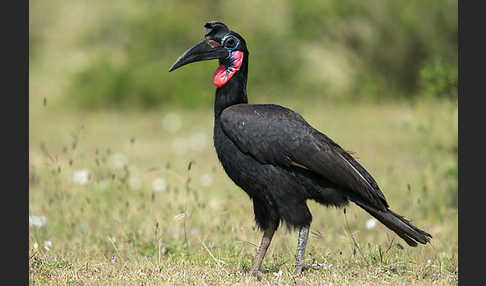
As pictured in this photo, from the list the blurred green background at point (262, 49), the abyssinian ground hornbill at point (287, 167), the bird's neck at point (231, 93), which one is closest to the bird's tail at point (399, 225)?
the abyssinian ground hornbill at point (287, 167)

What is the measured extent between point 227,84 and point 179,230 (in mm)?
2060

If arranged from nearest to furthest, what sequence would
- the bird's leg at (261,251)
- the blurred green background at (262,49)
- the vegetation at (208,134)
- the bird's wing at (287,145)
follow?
the bird's wing at (287,145) < the bird's leg at (261,251) < the vegetation at (208,134) < the blurred green background at (262,49)

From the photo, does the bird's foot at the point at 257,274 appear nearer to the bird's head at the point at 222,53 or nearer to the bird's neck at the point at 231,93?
the bird's neck at the point at 231,93

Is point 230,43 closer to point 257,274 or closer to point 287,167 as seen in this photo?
point 287,167

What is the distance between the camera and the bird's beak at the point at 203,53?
5227 millimetres

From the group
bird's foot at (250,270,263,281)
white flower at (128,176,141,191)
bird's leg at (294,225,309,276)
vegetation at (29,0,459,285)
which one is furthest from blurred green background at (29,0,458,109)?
bird's foot at (250,270,263,281)

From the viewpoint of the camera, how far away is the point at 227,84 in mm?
5211

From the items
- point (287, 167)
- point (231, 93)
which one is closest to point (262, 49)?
point (231, 93)

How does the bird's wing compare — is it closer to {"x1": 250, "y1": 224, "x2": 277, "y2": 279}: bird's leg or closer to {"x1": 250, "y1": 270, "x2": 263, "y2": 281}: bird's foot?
{"x1": 250, "y1": 224, "x2": 277, "y2": 279}: bird's leg

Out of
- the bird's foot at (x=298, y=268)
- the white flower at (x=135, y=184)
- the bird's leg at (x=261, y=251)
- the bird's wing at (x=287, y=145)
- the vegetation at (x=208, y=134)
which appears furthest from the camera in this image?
the white flower at (x=135, y=184)

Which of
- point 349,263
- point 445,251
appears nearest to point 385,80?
point 445,251

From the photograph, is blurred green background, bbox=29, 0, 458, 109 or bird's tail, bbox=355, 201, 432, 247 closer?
bird's tail, bbox=355, 201, 432, 247

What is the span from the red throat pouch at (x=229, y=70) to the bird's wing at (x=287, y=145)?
1.04 ft

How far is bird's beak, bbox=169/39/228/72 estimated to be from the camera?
17.1ft
